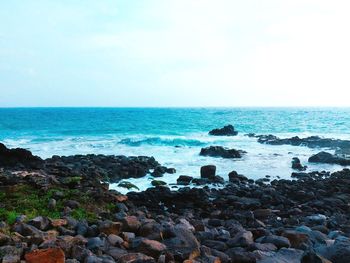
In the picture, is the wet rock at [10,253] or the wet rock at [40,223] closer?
the wet rock at [10,253]

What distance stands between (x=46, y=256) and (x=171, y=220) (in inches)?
209

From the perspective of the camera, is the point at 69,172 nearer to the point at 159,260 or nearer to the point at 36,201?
the point at 36,201

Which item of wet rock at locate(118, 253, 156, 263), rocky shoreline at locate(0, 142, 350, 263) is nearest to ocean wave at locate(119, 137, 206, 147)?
rocky shoreline at locate(0, 142, 350, 263)

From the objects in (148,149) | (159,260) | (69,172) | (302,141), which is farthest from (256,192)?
(302,141)

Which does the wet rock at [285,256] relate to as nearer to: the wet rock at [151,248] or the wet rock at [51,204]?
the wet rock at [151,248]

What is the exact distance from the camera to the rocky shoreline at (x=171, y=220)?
589cm

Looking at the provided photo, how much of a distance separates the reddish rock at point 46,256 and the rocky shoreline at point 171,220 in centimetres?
1

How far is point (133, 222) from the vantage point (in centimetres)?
732

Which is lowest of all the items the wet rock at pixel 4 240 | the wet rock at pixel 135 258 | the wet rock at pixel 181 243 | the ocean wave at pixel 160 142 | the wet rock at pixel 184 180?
the ocean wave at pixel 160 142

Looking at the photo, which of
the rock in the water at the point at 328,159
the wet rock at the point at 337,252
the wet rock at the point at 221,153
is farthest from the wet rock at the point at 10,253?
the rock in the water at the point at 328,159

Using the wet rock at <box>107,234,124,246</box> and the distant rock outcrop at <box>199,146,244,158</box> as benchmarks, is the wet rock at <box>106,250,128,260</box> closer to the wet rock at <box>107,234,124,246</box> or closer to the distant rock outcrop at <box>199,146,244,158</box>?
the wet rock at <box>107,234,124,246</box>

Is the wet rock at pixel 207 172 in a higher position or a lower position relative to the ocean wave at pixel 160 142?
higher

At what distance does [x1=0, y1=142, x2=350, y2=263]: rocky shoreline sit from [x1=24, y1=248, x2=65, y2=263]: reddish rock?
13 mm

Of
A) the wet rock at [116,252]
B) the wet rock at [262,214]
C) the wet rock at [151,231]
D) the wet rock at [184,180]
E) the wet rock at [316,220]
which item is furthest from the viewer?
the wet rock at [184,180]
